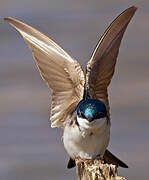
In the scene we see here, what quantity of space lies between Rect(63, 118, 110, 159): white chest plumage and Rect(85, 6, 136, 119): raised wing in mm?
241

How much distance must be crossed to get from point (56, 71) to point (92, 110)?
1.48 ft

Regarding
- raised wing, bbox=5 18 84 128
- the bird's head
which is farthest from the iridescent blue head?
raised wing, bbox=5 18 84 128

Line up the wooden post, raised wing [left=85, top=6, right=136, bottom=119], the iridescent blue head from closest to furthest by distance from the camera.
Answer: the wooden post → the iridescent blue head → raised wing [left=85, top=6, right=136, bottom=119]

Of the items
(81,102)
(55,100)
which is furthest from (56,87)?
(81,102)

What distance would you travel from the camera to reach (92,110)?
13.6 feet

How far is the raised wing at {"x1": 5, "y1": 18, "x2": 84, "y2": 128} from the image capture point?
449cm

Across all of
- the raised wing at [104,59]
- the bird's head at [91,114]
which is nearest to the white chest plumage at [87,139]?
the bird's head at [91,114]

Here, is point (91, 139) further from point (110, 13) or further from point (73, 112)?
point (110, 13)

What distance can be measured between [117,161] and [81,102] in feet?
1.32

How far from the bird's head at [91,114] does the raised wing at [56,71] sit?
296 mm

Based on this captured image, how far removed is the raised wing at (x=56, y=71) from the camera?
4.49 m

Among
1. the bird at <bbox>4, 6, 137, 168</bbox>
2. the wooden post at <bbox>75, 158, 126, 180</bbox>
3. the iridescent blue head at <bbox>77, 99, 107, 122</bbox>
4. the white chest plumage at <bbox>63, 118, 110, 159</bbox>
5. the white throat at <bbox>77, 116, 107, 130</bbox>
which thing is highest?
the bird at <bbox>4, 6, 137, 168</bbox>

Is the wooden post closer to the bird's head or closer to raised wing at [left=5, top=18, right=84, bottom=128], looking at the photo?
the bird's head

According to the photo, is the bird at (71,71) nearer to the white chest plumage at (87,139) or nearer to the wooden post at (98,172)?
the white chest plumage at (87,139)
